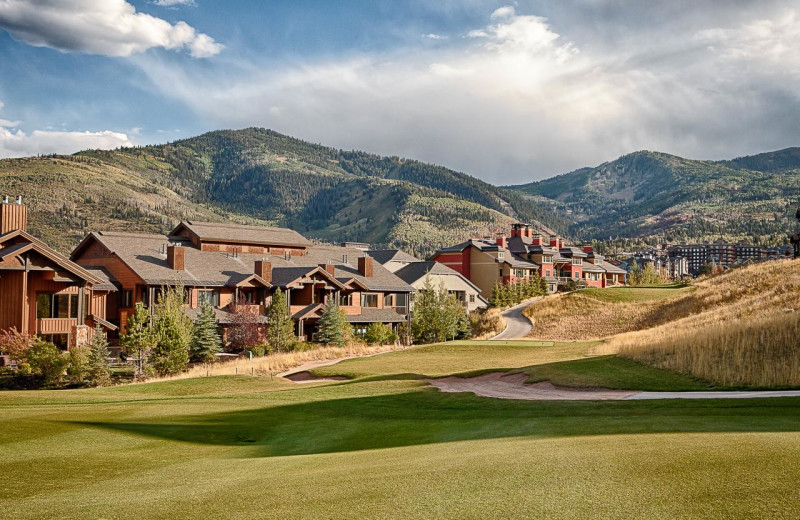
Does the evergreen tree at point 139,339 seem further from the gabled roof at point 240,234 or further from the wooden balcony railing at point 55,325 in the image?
the gabled roof at point 240,234

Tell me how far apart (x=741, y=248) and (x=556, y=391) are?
184145 mm

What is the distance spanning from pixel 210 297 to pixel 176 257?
397 centimetres

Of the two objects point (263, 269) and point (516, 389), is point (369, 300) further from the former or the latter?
point (516, 389)

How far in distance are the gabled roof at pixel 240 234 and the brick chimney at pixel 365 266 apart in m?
5.93

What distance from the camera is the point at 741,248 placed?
187875 millimetres

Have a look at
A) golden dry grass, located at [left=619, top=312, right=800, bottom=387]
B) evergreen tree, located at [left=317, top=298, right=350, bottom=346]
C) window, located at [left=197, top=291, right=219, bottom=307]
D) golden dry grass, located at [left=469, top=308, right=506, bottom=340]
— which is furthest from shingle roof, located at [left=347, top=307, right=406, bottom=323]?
golden dry grass, located at [left=619, top=312, right=800, bottom=387]

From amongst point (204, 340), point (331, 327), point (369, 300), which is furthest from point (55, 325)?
point (369, 300)

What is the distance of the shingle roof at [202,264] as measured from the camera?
50.9 m

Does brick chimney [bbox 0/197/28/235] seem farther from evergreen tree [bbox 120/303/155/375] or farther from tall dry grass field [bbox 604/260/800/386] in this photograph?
tall dry grass field [bbox 604/260/800/386]

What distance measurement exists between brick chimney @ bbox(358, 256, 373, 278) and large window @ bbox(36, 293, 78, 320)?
90.9ft

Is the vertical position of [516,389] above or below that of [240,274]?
below

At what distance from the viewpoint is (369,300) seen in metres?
63.4

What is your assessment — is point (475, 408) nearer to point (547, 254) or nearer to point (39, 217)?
point (547, 254)

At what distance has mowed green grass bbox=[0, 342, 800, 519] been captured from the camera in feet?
23.4
